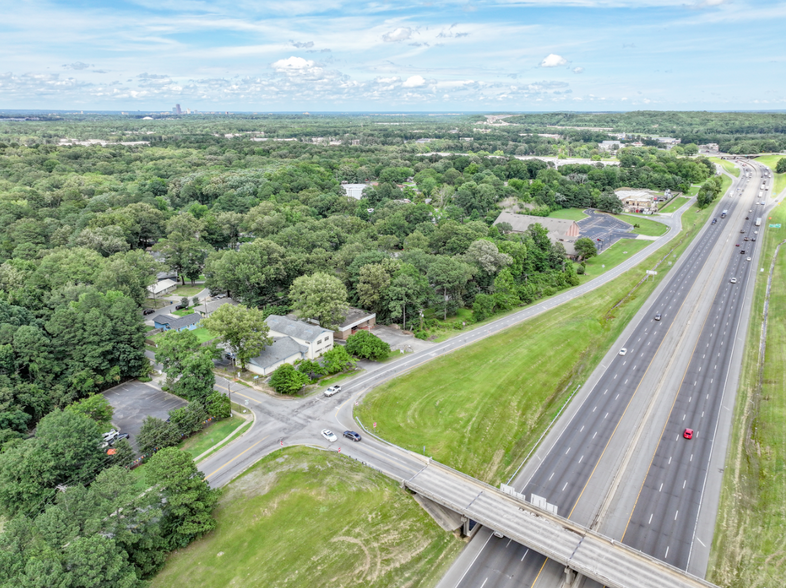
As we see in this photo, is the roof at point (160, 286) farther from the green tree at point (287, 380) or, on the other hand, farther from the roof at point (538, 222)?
the roof at point (538, 222)

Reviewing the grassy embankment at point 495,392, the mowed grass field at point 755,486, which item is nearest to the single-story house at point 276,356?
the grassy embankment at point 495,392

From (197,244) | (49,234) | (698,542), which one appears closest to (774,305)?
(698,542)

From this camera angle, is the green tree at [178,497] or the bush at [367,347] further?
the bush at [367,347]

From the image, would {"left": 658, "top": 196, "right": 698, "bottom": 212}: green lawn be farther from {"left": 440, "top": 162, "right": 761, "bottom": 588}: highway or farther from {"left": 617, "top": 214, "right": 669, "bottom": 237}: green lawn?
{"left": 440, "top": 162, "right": 761, "bottom": 588}: highway

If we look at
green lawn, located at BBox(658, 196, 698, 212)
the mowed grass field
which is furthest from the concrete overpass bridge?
green lawn, located at BBox(658, 196, 698, 212)

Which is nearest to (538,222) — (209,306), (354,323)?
(354,323)

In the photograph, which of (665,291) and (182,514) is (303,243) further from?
(665,291)

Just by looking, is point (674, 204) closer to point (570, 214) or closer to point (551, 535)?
point (570, 214)
